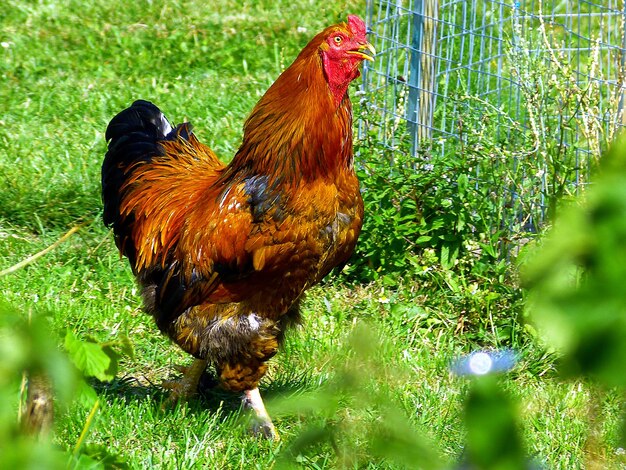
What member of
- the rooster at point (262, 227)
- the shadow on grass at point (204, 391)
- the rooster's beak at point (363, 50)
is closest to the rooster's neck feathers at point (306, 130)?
the rooster at point (262, 227)

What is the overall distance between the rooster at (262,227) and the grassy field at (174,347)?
31 centimetres

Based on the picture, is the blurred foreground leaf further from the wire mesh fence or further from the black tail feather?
the black tail feather

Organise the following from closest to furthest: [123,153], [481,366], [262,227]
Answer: [481,366] → [262,227] → [123,153]

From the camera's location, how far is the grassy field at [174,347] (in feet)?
10.8

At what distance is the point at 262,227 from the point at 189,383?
90 centimetres

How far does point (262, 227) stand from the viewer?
3.49m

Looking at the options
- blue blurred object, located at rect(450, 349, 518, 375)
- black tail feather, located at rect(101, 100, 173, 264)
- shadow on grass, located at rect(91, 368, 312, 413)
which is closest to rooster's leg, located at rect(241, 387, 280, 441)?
shadow on grass, located at rect(91, 368, 312, 413)

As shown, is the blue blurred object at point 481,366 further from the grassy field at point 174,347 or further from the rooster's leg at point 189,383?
the rooster's leg at point 189,383

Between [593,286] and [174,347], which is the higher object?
[593,286]

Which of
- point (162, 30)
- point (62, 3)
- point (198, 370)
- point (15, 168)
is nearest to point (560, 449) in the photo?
point (198, 370)

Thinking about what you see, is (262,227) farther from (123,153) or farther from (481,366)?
(481,366)

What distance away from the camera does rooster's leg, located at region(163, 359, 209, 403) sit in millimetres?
3940

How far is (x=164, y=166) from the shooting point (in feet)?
13.6

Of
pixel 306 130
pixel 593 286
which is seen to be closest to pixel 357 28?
pixel 306 130
